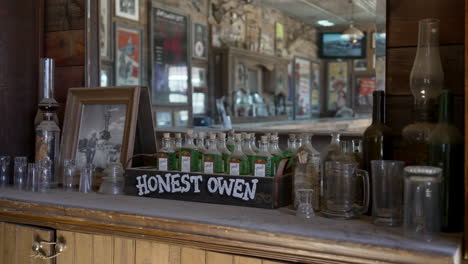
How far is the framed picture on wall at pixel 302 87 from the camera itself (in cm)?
938

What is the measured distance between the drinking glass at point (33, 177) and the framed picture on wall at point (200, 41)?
15.1 feet

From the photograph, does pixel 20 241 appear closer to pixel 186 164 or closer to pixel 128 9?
pixel 186 164

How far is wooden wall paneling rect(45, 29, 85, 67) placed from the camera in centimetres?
217

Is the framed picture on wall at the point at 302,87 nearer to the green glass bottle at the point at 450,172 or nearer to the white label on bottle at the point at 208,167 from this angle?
the white label on bottle at the point at 208,167

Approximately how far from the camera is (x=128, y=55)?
5043mm

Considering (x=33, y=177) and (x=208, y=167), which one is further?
(x=33, y=177)

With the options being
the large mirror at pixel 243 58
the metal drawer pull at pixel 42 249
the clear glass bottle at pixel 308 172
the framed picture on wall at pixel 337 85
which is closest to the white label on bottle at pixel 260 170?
the clear glass bottle at pixel 308 172

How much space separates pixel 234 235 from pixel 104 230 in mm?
450

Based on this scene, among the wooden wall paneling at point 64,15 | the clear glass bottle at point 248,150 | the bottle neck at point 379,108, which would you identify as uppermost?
the wooden wall paneling at point 64,15

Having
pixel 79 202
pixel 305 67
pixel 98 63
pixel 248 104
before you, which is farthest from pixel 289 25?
pixel 79 202

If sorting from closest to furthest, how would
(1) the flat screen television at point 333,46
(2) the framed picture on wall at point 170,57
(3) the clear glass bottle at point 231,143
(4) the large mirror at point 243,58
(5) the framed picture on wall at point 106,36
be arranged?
(3) the clear glass bottle at point 231,143, (5) the framed picture on wall at point 106,36, (4) the large mirror at point 243,58, (2) the framed picture on wall at point 170,57, (1) the flat screen television at point 333,46

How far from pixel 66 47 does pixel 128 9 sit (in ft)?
9.72

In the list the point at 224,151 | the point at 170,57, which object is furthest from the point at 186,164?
the point at 170,57

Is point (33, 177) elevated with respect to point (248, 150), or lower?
lower
